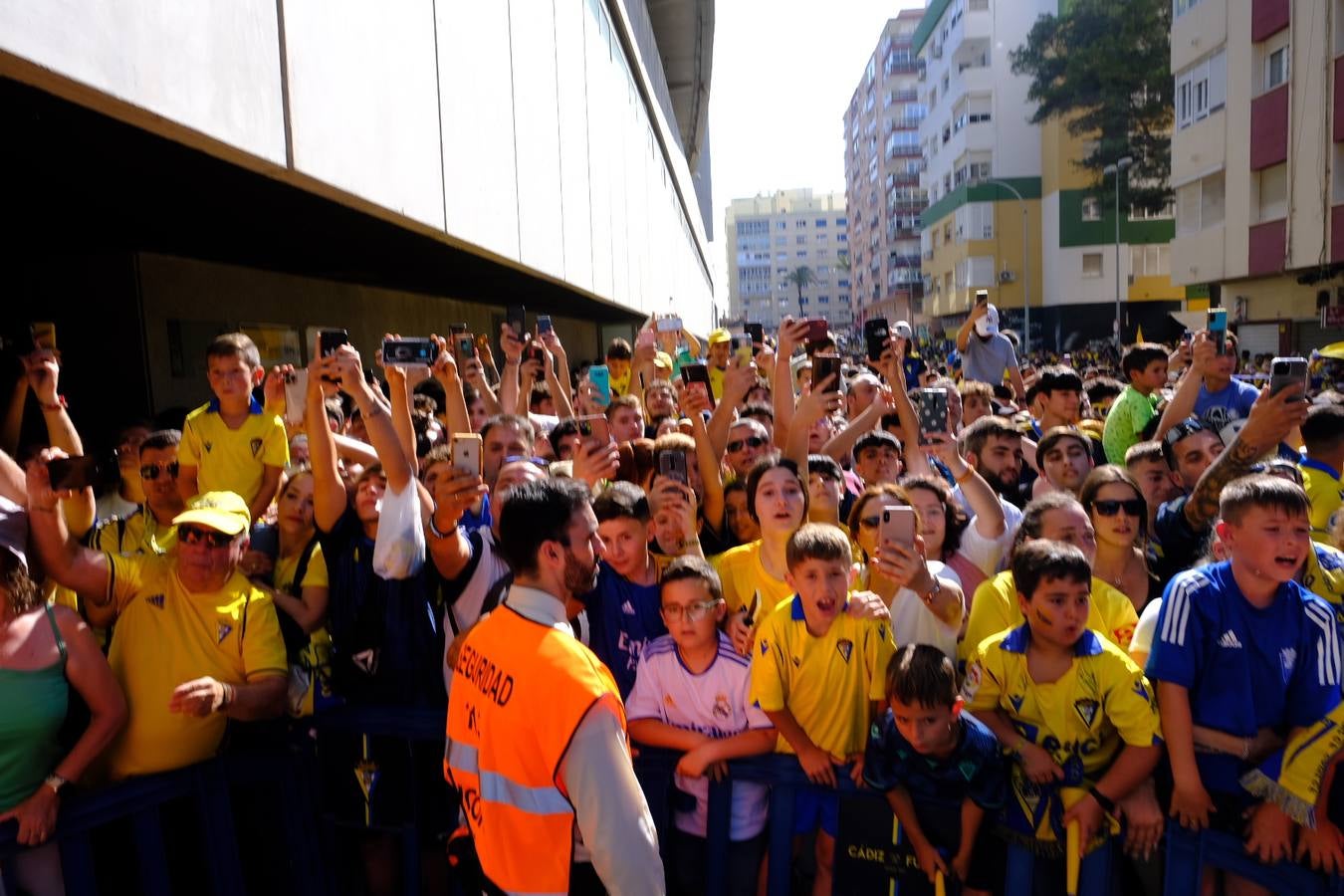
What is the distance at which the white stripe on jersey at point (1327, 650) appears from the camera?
9.48 feet

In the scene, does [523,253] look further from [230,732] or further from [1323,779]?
[1323,779]

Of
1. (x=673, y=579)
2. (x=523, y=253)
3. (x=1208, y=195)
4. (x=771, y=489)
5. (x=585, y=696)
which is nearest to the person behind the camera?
(x=585, y=696)

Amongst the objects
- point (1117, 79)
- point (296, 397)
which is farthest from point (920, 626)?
point (1117, 79)

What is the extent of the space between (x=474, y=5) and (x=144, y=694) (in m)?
8.13

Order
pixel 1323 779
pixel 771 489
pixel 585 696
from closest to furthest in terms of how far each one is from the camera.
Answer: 1. pixel 585 696
2. pixel 1323 779
3. pixel 771 489

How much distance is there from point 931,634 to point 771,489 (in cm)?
91

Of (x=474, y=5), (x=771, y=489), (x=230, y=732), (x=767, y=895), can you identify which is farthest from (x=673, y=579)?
→ (x=474, y=5)

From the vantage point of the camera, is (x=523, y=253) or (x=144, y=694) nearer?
(x=144, y=694)

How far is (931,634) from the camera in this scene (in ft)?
11.9

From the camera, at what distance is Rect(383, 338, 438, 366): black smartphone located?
4434 millimetres

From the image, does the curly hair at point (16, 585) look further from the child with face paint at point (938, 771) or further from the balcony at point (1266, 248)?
the balcony at point (1266, 248)

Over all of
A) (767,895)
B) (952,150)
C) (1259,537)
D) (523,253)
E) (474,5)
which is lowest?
(767,895)

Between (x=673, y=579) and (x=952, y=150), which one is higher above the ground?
(x=952, y=150)

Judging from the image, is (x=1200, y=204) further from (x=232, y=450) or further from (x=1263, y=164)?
(x=232, y=450)
